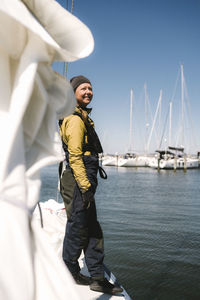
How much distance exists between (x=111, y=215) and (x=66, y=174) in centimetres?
936

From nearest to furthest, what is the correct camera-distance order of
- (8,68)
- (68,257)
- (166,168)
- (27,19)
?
(27,19) < (8,68) < (68,257) < (166,168)

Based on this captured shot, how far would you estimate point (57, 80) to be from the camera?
3.76 feet

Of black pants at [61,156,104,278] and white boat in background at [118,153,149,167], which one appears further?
white boat in background at [118,153,149,167]

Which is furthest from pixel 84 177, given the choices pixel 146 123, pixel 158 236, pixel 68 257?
pixel 146 123

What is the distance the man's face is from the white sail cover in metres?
1.76

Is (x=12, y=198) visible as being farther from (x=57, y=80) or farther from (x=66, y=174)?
(x=66, y=174)

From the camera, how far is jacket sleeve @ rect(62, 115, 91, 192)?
262cm

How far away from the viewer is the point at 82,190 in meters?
2.64

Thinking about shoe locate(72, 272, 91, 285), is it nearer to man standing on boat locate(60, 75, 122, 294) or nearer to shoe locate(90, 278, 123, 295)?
man standing on boat locate(60, 75, 122, 294)

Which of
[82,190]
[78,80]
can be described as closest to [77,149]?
[82,190]

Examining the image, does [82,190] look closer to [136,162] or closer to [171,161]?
[171,161]

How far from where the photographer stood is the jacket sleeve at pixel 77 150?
8.61ft

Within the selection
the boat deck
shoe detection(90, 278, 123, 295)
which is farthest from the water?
shoe detection(90, 278, 123, 295)

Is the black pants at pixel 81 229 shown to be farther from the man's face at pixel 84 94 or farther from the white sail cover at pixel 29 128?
the white sail cover at pixel 29 128
